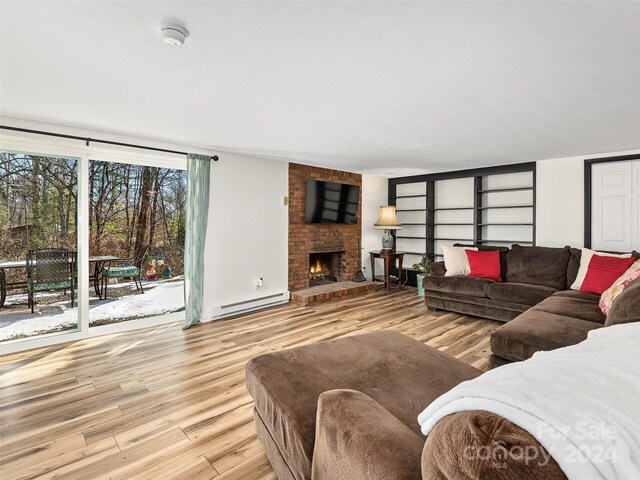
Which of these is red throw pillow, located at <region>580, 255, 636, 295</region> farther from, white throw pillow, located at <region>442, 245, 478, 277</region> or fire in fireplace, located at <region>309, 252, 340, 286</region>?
fire in fireplace, located at <region>309, 252, 340, 286</region>

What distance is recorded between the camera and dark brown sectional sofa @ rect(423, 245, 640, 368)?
2.29m

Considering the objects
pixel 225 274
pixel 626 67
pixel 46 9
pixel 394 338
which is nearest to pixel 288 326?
pixel 225 274

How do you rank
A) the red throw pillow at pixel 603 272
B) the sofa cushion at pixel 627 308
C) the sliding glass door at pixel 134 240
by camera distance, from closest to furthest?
the sofa cushion at pixel 627 308 < the red throw pillow at pixel 603 272 < the sliding glass door at pixel 134 240

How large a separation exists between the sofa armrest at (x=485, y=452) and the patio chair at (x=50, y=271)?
4079 millimetres

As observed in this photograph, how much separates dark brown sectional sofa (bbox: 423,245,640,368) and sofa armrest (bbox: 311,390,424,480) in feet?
5.90

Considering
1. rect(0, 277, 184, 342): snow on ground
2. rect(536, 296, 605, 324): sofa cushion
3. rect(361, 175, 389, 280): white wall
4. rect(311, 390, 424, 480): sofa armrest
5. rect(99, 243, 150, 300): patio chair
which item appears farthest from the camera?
rect(361, 175, 389, 280): white wall

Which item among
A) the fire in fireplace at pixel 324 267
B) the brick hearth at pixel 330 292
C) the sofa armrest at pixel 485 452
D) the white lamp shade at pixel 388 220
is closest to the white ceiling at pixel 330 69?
the sofa armrest at pixel 485 452

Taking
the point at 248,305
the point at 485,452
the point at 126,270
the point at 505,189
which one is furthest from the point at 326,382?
the point at 505,189

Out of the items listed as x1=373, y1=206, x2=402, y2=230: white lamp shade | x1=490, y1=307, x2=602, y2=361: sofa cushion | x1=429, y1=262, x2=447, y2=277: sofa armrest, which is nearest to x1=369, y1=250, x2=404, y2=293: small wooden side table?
x1=373, y1=206, x2=402, y2=230: white lamp shade

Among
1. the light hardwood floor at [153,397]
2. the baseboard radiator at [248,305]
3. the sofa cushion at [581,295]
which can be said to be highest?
the sofa cushion at [581,295]

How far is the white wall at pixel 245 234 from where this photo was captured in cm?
429

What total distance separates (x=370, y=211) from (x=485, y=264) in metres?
2.52

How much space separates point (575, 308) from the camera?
9.50ft

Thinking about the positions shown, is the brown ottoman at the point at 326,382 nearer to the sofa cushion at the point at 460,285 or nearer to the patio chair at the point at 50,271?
the sofa cushion at the point at 460,285
